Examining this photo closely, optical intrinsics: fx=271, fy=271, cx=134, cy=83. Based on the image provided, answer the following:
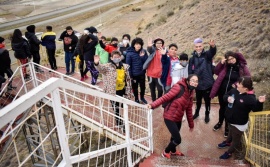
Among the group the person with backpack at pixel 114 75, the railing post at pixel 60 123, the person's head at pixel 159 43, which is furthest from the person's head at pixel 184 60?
the railing post at pixel 60 123

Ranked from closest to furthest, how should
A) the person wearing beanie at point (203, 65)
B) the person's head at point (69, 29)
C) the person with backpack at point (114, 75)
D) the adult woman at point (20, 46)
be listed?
1. the person with backpack at point (114, 75)
2. the person wearing beanie at point (203, 65)
3. the adult woman at point (20, 46)
4. the person's head at point (69, 29)

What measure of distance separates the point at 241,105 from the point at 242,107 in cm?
4

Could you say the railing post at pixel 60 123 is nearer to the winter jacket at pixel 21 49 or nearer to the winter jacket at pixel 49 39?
the winter jacket at pixel 21 49

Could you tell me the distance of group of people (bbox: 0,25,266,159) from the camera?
457 cm

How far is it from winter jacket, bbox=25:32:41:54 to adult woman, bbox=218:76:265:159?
6.08 meters

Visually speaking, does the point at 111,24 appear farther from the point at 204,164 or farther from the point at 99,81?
the point at 204,164

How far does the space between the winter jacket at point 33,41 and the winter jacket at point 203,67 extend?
5008 millimetres

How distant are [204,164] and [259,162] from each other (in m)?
0.97

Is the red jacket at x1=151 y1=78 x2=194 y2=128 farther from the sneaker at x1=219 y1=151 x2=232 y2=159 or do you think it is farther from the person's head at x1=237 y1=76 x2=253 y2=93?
the sneaker at x1=219 y1=151 x2=232 y2=159

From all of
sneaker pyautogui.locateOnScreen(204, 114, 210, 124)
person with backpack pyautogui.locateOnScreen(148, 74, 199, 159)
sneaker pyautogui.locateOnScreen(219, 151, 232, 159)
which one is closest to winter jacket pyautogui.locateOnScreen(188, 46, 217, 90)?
sneaker pyautogui.locateOnScreen(204, 114, 210, 124)

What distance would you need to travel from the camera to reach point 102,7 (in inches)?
1810

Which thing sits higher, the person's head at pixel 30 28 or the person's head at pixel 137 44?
the person's head at pixel 30 28

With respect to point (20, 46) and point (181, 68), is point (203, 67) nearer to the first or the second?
point (181, 68)

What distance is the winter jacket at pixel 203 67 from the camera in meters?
5.70
